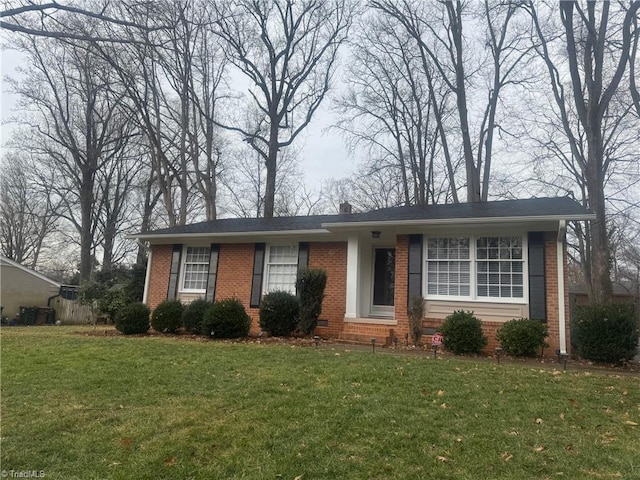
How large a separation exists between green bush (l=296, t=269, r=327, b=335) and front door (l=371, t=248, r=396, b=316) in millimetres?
2274

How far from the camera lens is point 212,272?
13641 millimetres

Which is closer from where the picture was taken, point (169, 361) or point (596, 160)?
point (169, 361)

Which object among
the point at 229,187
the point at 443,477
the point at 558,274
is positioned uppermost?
the point at 229,187

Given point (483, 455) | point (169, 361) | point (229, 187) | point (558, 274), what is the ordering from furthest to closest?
point (229, 187)
point (558, 274)
point (169, 361)
point (483, 455)

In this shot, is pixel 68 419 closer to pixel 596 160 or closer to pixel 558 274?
pixel 558 274

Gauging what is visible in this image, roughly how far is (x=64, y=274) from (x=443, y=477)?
4100 cm

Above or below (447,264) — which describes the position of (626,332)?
below

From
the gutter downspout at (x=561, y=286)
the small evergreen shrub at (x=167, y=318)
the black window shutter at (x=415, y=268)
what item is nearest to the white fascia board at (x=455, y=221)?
the gutter downspout at (x=561, y=286)

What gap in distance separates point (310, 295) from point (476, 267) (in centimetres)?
415

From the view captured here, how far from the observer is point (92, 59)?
18.6m

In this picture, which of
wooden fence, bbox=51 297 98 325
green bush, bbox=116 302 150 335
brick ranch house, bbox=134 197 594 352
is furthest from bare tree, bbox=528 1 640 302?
wooden fence, bbox=51 297 98 325

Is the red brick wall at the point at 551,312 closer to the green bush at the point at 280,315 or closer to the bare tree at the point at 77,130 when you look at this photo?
the green bush at the point at 280,315

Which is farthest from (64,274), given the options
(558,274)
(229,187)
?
(558,274)

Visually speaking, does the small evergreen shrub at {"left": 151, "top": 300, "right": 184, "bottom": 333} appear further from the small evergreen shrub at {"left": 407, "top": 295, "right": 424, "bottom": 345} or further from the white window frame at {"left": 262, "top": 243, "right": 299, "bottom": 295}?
the small evergreen shrub at {"left": 407, "top": 295, "right": 424, "bottom": 345}
